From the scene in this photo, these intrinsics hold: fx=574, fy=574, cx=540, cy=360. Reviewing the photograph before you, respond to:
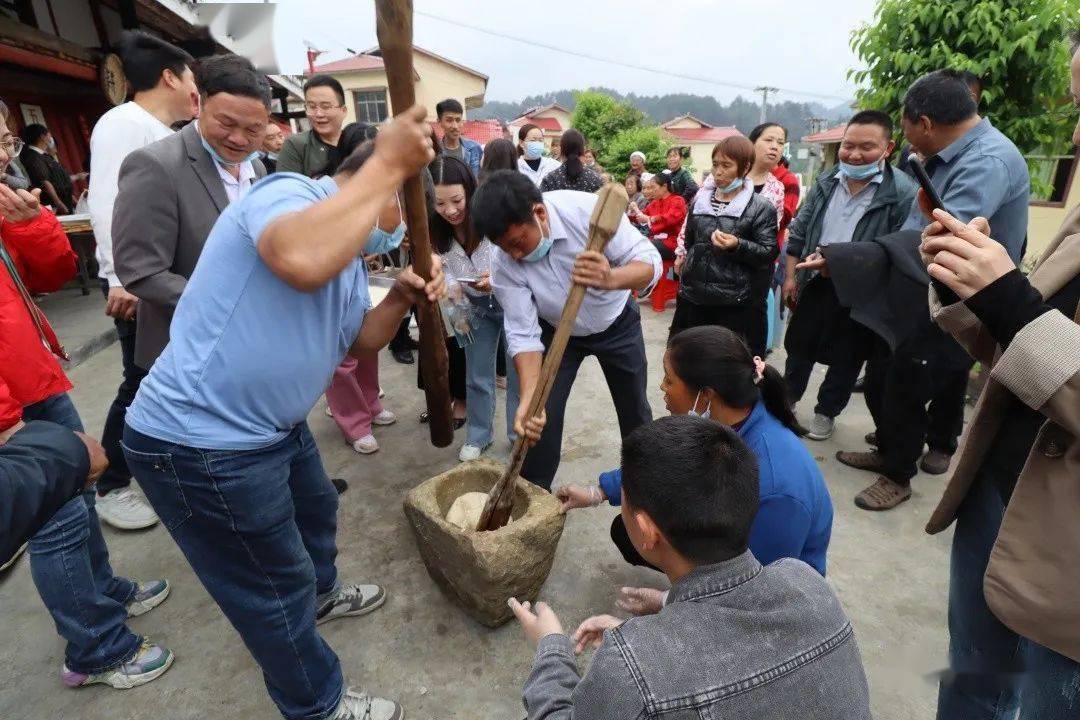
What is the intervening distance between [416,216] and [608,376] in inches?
56.1

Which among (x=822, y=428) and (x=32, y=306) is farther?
(x=822, y=428)

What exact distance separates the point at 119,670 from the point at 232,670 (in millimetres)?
367

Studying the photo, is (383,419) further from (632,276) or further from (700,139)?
(700,139)

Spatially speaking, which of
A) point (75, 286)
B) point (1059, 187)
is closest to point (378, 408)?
point (75, 286)

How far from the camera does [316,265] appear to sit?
1.16 metres

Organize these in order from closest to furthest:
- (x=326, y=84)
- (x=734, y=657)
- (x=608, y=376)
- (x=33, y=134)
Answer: (x=734, y=657), (x=608, y=376), (x=326, y=84), (x=33, y=134)

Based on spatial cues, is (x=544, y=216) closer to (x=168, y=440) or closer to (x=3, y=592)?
(x=168, y=440)

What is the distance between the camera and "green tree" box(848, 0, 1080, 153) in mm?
3703

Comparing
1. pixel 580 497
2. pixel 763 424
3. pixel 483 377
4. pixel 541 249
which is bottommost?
pixel 483 377

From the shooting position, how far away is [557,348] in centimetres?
198

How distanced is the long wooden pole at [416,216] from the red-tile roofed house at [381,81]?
23779 millimetres

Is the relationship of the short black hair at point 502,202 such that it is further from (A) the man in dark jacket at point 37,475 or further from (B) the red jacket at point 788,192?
(B) the red jacket at point 788,192

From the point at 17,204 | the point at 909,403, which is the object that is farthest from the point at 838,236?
the point at 17,204

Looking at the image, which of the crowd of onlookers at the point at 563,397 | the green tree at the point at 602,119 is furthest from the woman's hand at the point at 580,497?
the green tree at the point at 602,119
